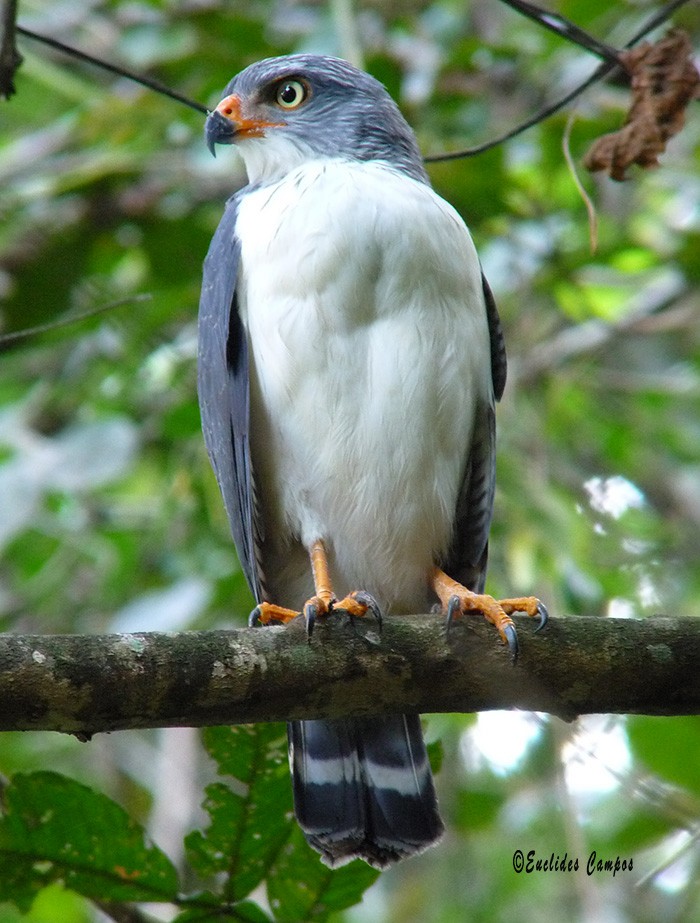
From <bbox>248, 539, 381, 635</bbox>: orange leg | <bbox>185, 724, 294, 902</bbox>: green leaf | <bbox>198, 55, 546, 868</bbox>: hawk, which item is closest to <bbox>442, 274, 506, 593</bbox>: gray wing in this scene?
<bbox>198, 55, 546, 868</bbox>: hawk

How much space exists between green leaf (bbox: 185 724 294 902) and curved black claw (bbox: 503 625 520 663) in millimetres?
642

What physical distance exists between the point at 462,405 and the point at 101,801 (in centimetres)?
165

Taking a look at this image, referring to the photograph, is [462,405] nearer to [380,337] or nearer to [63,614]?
[380,337]

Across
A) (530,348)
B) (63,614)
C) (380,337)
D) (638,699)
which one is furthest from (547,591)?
(63,614)

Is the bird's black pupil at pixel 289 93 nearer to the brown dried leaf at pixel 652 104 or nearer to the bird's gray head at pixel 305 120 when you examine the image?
the bird's gray head at pixel 305 120

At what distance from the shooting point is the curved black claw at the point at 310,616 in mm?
2809

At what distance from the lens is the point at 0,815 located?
2.95 meters

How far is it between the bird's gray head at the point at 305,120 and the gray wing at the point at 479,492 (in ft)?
2.13

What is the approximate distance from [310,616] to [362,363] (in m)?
1.02

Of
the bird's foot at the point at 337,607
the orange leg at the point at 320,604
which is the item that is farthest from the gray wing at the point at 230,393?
the bird's foot at the point at 337,607

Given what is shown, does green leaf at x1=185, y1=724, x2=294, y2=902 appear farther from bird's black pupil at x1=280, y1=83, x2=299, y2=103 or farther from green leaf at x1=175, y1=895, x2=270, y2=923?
bird's black pupil at x1=280, y1=83, x2=299, y2=103

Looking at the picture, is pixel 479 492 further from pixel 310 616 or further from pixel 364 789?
pixel 310 616

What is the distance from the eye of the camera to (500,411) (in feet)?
17.6

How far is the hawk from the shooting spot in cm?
351
